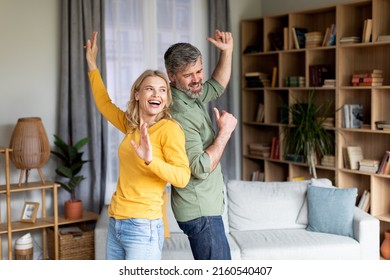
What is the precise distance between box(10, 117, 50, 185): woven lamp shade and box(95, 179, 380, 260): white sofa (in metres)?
0.67

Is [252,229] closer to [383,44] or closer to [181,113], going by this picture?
[383,44]

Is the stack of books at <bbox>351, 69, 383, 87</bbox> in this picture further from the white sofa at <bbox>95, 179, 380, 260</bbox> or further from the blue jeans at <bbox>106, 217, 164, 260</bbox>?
the blue jeans at <bbox>106, 217, 164, 260</bbox>

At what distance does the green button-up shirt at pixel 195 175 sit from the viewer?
74.9 inches

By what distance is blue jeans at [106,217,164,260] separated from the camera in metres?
1.85

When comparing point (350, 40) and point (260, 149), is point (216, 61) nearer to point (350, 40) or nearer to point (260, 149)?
point (260, 149)

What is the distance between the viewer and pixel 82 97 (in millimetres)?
4801

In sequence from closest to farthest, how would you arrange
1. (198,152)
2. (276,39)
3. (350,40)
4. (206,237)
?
(198,152) < (206,237) < (350,40) < (276,39)

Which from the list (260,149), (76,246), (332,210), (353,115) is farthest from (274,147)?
(76,246)

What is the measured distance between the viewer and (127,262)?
177cm

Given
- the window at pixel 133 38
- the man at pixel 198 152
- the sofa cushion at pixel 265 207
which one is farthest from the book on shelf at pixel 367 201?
the man at pixel 198 152

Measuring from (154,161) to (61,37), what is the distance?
131 inches

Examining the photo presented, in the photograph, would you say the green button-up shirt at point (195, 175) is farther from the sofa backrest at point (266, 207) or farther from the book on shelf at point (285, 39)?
the book on shelf at point (285, 39)

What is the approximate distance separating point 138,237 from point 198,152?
34 centimetres

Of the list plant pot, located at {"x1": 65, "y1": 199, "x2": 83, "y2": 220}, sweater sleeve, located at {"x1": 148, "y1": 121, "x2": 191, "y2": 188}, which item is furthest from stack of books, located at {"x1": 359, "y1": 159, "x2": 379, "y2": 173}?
sweater sleeve, located at {"x1": 148, "y1": 121, "x2": 191, "y2": 188}
